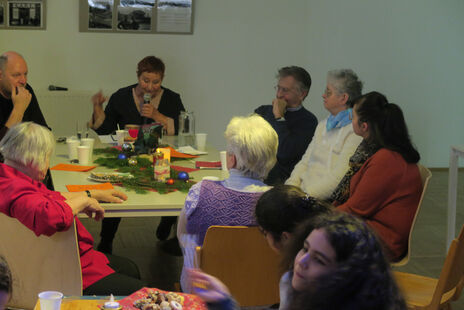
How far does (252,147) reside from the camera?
265 cm

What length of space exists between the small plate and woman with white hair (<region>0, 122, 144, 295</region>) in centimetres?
39

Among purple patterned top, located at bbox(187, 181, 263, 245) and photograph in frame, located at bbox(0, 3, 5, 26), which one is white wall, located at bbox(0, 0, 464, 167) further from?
purple patterned top, located at bbox(187, 181, 263, 245)

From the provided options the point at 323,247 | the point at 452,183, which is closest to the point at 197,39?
the point at 452,183

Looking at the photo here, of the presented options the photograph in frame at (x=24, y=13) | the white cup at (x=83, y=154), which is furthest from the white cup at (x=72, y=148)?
the photograph in frame at (x=24, y=13)

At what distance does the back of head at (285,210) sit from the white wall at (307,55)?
4776mm

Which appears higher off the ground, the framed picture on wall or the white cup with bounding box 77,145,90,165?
the framed picture on wall

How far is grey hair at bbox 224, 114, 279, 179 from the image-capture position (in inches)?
105

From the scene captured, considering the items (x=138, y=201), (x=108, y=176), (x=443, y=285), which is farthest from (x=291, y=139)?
(x=443, y=285)

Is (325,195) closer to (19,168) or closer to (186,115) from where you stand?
(186,115)

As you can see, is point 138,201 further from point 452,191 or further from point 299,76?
point 452,191

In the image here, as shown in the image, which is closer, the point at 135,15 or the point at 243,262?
the point at 243,262

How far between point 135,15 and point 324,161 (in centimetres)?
356

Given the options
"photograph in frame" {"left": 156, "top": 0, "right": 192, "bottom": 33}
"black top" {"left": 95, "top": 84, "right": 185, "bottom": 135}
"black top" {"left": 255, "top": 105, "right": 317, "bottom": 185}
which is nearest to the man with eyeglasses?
"black top" {"left": 255, "top": 105, "right": 317, "bottom": 185}

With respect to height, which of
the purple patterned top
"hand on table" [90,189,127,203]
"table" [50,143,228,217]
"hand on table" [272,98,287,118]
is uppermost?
"hand on table" [272,98,287,118]
